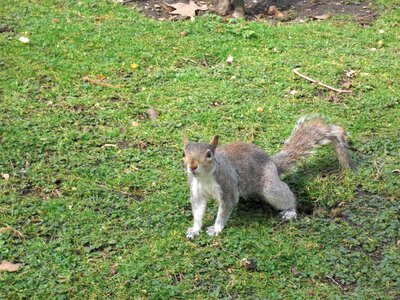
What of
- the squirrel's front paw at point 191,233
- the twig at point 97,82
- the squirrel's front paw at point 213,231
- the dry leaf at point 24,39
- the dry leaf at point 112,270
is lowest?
the dry leaf at point 24,39

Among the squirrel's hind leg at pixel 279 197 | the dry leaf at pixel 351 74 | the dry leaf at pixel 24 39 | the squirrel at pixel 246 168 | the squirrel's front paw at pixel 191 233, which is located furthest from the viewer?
the dry leaf at pixel 24 39

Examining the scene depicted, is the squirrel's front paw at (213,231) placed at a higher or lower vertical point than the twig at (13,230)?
higher

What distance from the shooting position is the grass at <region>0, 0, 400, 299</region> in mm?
4188

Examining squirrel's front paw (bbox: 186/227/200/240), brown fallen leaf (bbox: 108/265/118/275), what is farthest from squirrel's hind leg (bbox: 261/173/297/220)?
brown fallen leaf (bbox: 108/265/118/275)

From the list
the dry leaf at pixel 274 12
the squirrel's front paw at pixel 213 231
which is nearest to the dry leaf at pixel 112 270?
the squirrel's front paw at pixel 213 231

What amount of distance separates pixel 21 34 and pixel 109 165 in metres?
2.46

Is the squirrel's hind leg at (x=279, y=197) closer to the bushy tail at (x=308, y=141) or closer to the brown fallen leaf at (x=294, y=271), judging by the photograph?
the bushy tail at (x=308, y=141)

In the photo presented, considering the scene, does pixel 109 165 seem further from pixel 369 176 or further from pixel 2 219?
pixel 369 176

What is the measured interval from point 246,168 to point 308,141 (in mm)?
567

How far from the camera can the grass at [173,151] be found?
165 inches

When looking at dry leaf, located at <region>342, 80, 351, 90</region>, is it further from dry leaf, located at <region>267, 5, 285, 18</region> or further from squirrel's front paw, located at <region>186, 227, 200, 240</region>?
squirrel's front paw, located at <region>186, 227, 200, 240</region>

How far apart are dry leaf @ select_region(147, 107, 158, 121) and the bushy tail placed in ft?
4.26

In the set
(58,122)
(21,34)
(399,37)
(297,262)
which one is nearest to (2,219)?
(58,122)

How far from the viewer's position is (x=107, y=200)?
16.0 feet
